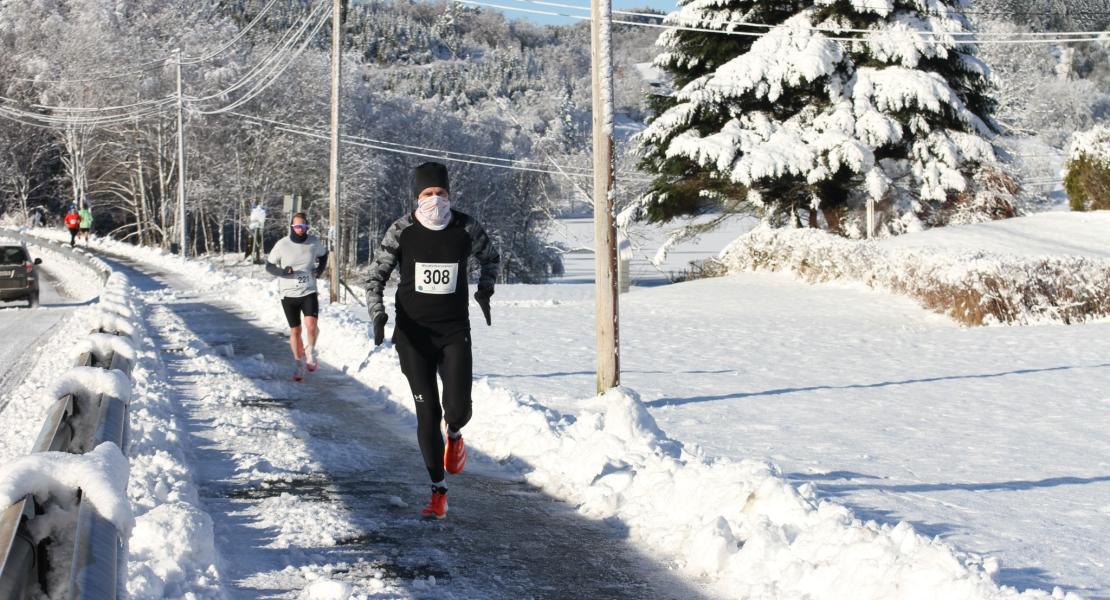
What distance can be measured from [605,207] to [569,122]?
139 metres

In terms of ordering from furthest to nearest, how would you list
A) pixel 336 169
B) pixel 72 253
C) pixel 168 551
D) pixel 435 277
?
pixel 72 253, pixel 336 169, pixel 435 277, pixel 168 551

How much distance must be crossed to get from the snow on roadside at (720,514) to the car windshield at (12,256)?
21235 mm

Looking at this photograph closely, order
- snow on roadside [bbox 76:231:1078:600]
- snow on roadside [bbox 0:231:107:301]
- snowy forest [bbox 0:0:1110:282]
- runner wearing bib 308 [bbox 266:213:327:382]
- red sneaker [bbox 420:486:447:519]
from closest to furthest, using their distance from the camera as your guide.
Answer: snow on roadside [bbox 76:231:1078:600] < red sneaker [bbox 420:486:447:519] < runner wearing bib 308 [bbox 266:213:327:382] < snowy forest [bbox 0:0:1110:282] < snow on roadside [bbox 0:231:107:301]

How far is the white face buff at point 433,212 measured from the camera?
6918 mm

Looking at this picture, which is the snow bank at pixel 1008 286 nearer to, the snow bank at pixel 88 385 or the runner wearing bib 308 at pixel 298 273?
the runner wearing bib 308 at pixel 298 273

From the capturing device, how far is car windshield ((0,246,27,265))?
2739cm

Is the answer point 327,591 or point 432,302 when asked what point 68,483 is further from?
point 432,302

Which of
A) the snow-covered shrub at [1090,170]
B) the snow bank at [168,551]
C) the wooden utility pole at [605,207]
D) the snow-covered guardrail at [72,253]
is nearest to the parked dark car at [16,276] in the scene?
the snow-covered guardrail at [72,253]

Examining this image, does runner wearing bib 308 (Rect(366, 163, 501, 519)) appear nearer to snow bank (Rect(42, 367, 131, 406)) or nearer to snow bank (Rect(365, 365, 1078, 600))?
snow bank (Rect(365, 365, 1078, 600))

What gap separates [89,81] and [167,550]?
2802 inches

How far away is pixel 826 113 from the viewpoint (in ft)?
105

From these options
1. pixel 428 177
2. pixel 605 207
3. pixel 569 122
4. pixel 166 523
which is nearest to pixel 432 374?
pixel 428 177

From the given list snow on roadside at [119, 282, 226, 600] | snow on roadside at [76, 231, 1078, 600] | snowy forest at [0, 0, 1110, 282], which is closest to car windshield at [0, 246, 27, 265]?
snowy forest at [0, 0, 1110, 282]

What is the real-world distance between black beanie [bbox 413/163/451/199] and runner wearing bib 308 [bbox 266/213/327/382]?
22.4ft
